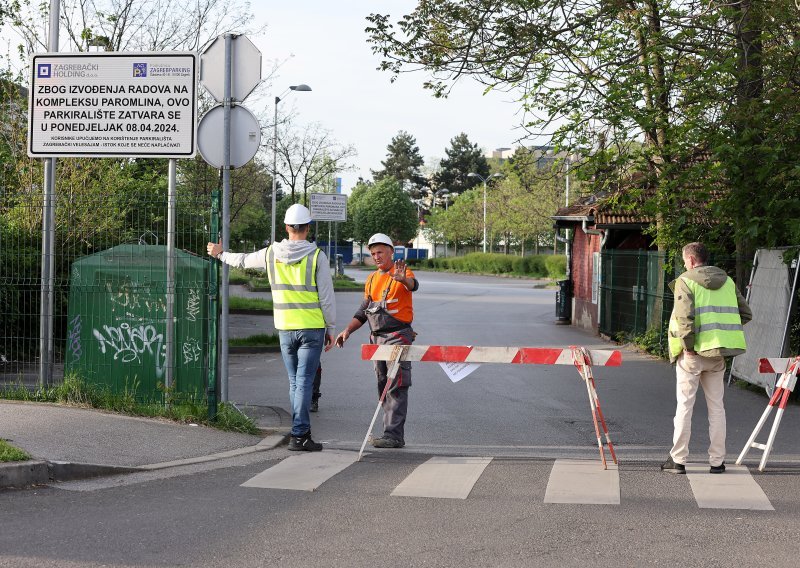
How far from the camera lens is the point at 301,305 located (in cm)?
846

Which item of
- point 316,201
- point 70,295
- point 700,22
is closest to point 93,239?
point 70,295

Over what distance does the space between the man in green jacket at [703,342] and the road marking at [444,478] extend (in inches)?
58.5

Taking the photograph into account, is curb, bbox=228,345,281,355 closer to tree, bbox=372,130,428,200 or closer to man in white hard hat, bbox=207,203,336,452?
man in white hard hat, bbox=207,203,336,452

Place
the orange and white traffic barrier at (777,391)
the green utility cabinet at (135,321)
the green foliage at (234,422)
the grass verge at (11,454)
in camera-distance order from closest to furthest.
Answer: the grass verge at (11,454) → the orange and white traffic barrier at (777,391) → the green foliage at (234,422) → the green utility cabinet at (135,321)

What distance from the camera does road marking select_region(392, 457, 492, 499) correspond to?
22.7 ft

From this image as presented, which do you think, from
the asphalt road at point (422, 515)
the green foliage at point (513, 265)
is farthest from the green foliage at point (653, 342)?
the green foliage at point (513, 265)

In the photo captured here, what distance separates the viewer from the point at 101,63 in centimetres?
1014

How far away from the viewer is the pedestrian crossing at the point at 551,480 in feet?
22.3

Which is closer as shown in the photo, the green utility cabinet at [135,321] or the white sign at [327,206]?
the green utility cabinet at [135,321]

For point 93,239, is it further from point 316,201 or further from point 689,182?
point 316,201

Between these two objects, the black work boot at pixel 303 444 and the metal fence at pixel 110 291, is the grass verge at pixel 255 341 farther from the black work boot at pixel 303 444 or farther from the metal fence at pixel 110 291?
the black work boot at pixel 303 444

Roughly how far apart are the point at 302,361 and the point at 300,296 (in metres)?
0.53

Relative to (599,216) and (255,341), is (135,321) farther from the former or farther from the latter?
(599,216)

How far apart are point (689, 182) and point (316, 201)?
30203mm
